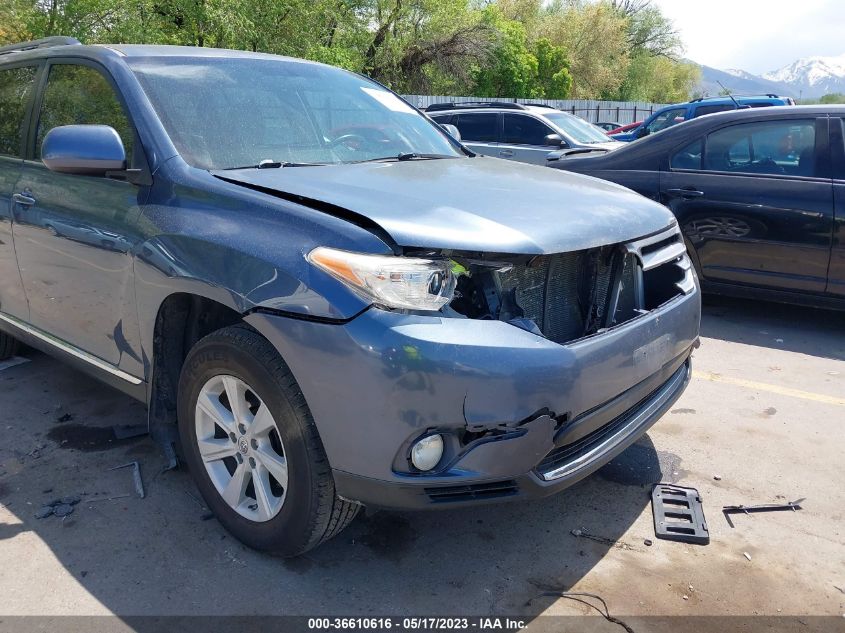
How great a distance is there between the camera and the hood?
235cm

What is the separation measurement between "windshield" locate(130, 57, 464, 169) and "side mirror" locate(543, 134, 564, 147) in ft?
21.9

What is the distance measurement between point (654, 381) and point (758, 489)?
3.01 feet

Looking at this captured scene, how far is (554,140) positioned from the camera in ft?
34.0

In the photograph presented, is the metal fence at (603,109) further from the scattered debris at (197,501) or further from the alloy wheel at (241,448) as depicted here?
the alloy wheel at (241,448)

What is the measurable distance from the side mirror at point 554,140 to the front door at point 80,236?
775 centimetres

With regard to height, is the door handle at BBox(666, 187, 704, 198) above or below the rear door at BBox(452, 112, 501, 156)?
below

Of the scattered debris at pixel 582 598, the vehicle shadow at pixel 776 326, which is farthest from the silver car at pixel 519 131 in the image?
the scattered debris at pixel 582 598

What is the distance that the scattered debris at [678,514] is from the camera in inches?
113

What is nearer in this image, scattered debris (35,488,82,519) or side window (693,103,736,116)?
scattered debris (35,488,82,519)

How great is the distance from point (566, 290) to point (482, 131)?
8.95 m

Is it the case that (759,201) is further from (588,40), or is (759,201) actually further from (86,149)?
(588,40)

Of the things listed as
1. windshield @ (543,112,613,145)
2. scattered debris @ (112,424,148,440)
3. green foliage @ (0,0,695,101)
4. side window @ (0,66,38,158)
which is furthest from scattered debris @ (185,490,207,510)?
green foliage @ (0,0,695,101)

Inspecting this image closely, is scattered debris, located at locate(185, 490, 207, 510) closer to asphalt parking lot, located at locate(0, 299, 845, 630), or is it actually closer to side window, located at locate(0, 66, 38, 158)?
asphalt parking lot, located at locate(0, 299, 845, 630)

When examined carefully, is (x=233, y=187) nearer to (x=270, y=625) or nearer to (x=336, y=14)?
(x=270, y=625)
